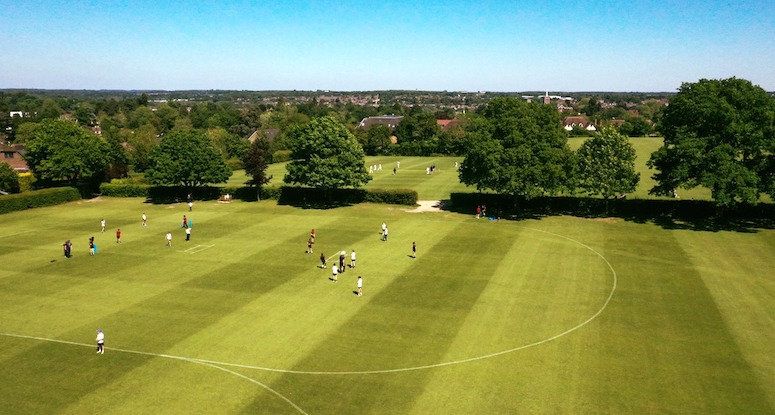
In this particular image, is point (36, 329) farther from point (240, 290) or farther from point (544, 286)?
point (544, 286)

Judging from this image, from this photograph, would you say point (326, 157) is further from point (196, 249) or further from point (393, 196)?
point (196, 249)

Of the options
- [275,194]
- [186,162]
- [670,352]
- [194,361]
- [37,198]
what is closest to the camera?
[194,361]

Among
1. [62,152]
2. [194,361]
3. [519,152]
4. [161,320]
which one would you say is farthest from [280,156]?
[194,361]

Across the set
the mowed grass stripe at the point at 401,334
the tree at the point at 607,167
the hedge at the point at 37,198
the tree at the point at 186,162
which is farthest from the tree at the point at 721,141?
the hedge at the point at 37,198

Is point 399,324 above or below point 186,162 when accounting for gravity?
below

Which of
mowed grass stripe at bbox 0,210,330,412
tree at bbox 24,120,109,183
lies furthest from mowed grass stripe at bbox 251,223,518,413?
tree at bbox 24,120,109,183

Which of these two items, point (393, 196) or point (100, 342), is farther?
point (393, 196)

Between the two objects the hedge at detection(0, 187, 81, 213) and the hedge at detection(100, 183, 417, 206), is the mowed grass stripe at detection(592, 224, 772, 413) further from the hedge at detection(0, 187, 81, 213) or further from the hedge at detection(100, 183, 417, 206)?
the hedge at detection(0, 187, 81, 213)

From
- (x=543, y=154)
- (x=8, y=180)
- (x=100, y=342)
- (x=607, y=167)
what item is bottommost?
(x=100, y=342)
